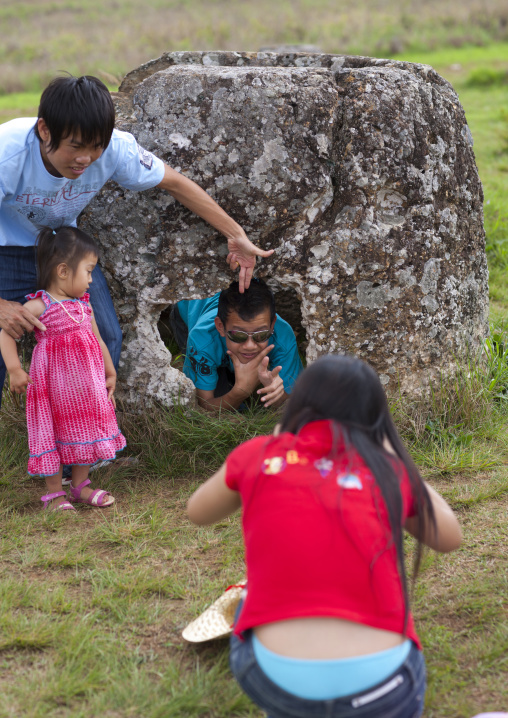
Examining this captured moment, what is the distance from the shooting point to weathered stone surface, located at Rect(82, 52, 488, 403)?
11.1ft

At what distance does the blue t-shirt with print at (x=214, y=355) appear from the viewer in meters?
3.86

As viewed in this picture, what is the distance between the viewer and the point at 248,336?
365 cm

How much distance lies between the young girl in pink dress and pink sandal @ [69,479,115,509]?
9 centimetres

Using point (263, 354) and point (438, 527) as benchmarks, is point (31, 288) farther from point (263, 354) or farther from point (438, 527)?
point (438, 527)

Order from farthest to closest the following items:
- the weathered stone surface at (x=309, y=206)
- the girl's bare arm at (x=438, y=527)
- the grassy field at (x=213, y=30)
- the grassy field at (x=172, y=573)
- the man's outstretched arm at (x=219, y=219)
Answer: the grassy field at (x=213, y=30) < the weathered stone surface at (x=309, y=206) < the man's outstretched arm at (x=219, y=219) < the grassy field at (x=172, y=573) < the girl's bare arm at (x=438, y=527)

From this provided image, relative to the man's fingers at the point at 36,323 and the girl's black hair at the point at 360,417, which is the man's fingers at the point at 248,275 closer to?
the man's fingers at the point at 36,323

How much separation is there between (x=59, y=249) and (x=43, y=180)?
0.30 metres

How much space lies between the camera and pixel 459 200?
3744 millimetres

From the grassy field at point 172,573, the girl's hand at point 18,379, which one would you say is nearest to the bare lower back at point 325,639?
the grassy field at point 172,573

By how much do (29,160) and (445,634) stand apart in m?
2.45

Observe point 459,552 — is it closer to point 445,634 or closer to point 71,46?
point 445,634

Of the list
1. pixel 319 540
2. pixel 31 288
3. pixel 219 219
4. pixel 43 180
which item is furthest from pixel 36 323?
pixel 319 540

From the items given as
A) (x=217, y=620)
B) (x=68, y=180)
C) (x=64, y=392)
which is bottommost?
(x=217, y=620)

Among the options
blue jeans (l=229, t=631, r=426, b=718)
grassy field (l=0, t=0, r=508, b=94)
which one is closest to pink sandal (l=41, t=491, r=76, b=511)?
blue jeans (l=229, t=631, r=426, b=718)
